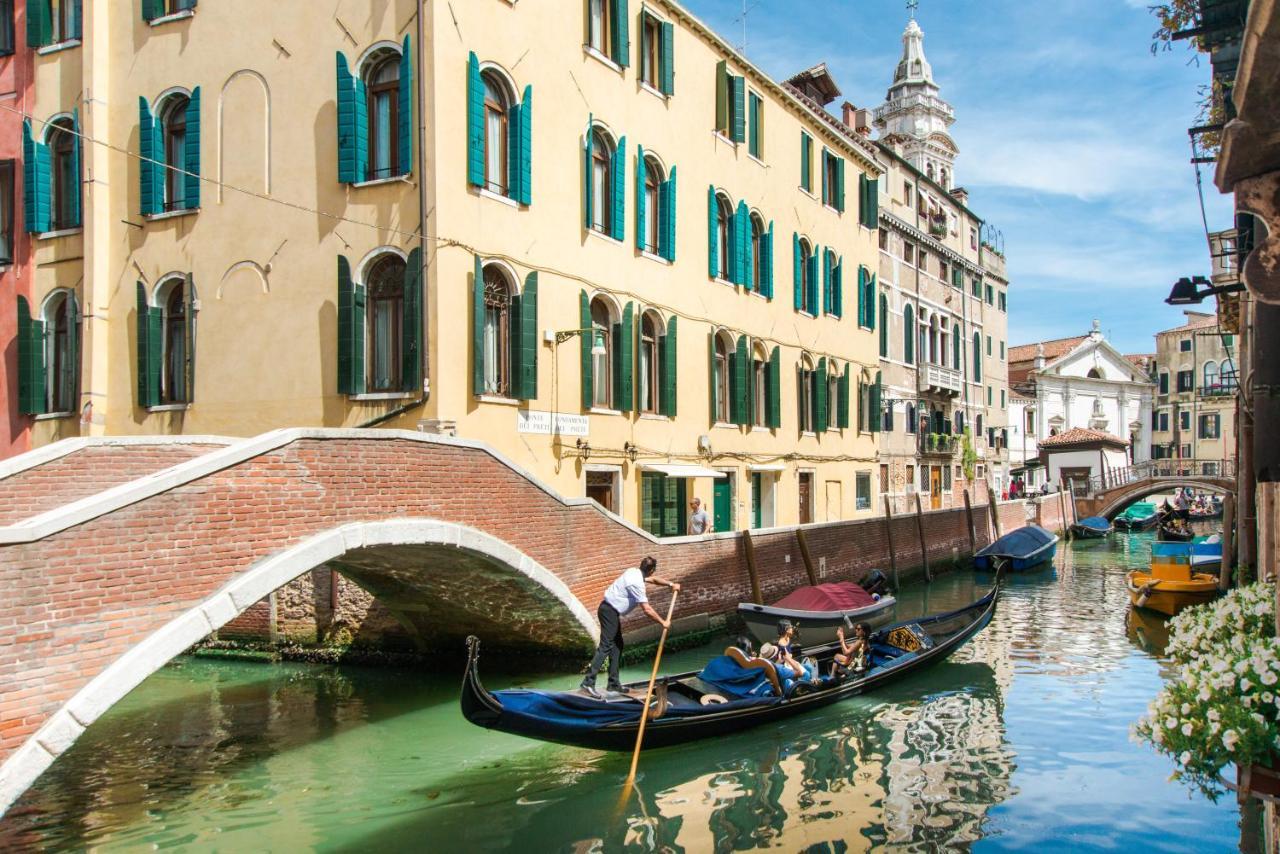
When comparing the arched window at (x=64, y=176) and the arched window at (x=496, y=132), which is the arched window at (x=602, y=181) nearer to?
the arched window at (x=496, y=132)

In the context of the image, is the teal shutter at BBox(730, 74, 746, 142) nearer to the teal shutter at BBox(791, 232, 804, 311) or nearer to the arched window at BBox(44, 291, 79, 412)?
the teal shutter at BBox(791, 232, 804, 311)

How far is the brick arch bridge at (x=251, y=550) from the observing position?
5703mm

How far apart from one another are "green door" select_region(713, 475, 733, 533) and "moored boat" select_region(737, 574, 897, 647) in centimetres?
308

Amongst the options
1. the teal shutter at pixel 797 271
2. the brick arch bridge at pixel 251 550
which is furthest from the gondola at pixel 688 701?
the teal shutter at pixel 797 271

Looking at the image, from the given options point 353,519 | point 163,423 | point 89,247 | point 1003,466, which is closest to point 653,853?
point 353,519

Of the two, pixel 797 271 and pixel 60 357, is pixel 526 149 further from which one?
pixel 797 271

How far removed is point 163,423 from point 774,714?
825 cm

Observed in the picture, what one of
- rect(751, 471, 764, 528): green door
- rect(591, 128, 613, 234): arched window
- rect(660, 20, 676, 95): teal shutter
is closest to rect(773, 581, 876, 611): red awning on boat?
rect(751, 471, 764, 528): green door

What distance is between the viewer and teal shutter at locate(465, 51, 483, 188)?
1141cm

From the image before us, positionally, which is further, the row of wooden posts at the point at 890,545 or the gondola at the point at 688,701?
the row of wooden posts at the point at 890,545

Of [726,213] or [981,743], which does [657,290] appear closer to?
[726,213]

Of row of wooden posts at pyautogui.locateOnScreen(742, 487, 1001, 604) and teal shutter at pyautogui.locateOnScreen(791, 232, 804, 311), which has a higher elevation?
teal shutter at pyautogui.locateOnScreen(791, 232, 804, 311)

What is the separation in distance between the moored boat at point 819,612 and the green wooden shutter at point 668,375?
10.6 feet

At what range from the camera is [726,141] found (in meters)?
16.9
